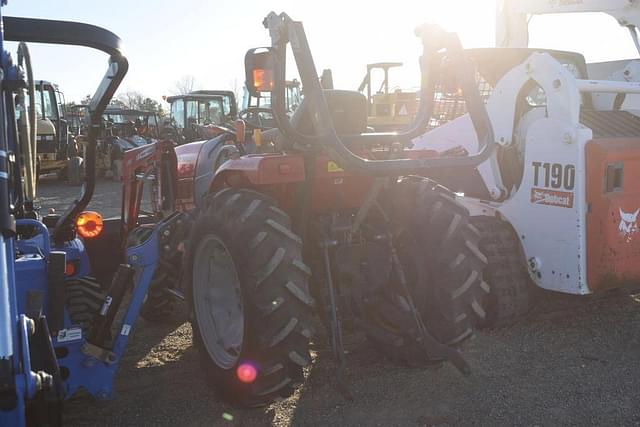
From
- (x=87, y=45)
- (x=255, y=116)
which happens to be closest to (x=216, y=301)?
(x=87, y=45)

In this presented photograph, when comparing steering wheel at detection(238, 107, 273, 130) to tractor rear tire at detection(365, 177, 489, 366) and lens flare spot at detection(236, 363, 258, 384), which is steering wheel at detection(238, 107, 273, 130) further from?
lens flare spot at detection(236, 363, 258, 384)

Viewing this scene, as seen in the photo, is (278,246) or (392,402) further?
(392,402)

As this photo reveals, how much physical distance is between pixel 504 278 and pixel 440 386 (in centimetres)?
122

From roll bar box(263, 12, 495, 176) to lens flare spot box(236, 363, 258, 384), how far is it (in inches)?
45.6

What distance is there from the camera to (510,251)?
4.68 meters

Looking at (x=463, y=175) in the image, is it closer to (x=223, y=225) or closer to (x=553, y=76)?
(x=553, y=76)

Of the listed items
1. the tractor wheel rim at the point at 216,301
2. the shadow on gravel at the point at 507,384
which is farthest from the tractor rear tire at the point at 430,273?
the tractor wheel rim at the point at 216,301

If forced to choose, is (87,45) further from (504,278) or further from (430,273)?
(504,278)

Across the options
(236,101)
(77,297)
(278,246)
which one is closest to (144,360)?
(77,297)

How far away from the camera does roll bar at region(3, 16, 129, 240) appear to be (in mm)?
2580

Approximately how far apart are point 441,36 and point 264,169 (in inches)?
55.2

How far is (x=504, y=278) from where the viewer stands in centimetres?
455

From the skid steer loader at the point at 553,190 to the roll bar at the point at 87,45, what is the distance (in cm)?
200

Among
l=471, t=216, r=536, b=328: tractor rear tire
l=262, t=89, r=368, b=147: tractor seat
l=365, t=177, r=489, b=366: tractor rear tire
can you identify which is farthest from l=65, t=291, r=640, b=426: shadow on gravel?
l=262, t=89, r=368, b=147: tractor seat
